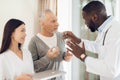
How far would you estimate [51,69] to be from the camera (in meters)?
2.12

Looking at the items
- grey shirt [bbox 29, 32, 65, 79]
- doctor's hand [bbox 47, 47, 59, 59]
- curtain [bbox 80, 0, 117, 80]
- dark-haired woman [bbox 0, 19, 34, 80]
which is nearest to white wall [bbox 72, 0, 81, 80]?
curtain [bbox 80, 0, 117, 80]

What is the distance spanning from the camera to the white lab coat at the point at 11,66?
1671 mm

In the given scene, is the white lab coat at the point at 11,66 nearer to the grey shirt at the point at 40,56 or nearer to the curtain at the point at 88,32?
the grey shirt at the point at 40,56

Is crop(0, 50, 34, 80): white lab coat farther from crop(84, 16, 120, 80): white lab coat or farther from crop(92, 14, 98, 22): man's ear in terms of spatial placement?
crop(92, 14, 98, 22): man's ear

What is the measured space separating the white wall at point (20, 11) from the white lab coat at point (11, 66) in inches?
37.2

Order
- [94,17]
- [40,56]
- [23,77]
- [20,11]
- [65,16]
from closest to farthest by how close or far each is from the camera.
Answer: [23,77] → [94,17] → [40,56] → [20,11] → [65,16]

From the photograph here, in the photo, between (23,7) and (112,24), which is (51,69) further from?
(23,7)

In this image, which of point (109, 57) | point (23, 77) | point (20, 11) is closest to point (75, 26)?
point (20, 11)

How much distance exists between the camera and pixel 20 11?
2.84 meters

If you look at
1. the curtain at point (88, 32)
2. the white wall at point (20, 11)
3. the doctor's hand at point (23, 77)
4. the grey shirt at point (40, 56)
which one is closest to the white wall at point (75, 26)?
the curtain at point (88, 32)

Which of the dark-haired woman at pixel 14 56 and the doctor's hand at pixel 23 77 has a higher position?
the dark-haired woman at pixel 14 56

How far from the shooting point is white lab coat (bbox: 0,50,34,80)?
167cm

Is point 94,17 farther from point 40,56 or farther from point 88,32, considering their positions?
point 88,32

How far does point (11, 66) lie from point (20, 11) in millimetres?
1306
